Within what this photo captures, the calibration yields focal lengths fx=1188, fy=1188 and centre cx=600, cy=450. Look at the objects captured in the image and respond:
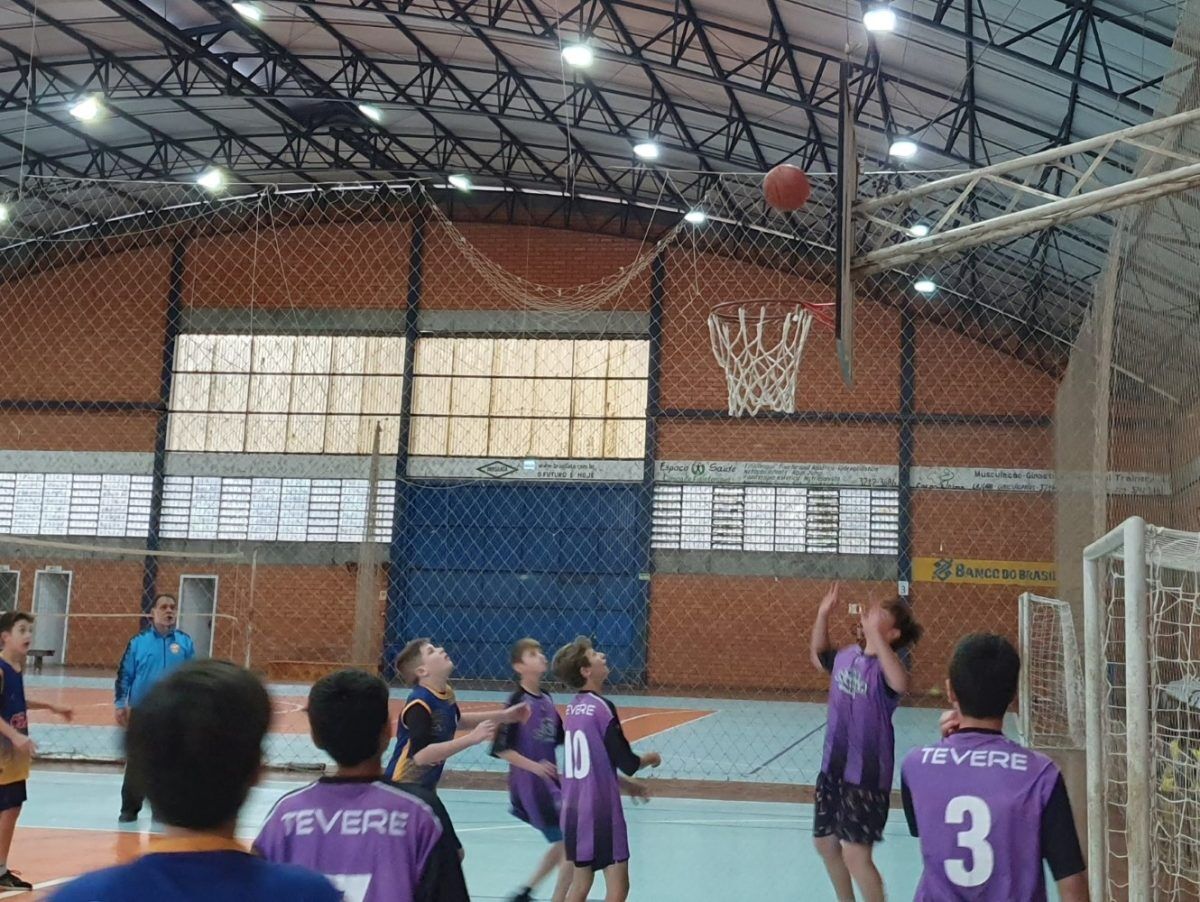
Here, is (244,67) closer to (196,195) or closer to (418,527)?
(196,195)

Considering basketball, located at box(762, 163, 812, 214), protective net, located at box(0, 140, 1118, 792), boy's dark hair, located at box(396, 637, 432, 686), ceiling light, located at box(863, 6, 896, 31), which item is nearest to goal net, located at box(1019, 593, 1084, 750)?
basketball, located at box(762, 163, 812, 214)

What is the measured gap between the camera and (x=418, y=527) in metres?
24.8

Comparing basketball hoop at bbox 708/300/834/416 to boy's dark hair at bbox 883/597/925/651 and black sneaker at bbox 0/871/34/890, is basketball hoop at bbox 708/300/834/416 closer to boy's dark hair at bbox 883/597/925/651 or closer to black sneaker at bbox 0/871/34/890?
boy's dark hair at bbox 883/597/925/651

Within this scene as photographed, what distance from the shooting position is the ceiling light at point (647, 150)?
20422 mm

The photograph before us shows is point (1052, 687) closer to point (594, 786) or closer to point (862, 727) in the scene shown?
point (862, 727)

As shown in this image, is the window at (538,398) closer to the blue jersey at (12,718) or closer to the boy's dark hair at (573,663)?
the blue jersey at (12,718)

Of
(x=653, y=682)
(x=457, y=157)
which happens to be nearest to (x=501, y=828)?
(x=653, y=682)

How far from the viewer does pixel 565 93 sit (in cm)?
2027

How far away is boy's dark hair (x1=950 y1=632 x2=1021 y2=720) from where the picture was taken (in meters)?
3.14

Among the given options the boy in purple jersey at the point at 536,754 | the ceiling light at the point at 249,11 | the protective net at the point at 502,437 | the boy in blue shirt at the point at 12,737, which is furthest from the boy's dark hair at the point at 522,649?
the protective net at the point at 502,437

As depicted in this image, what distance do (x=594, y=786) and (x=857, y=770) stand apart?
1405 mm

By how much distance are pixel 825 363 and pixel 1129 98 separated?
10378 millimetres

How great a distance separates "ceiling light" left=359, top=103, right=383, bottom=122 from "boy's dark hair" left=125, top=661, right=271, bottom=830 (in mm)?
21160

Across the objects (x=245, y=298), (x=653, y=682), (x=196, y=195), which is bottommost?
(x=653, y=682)
